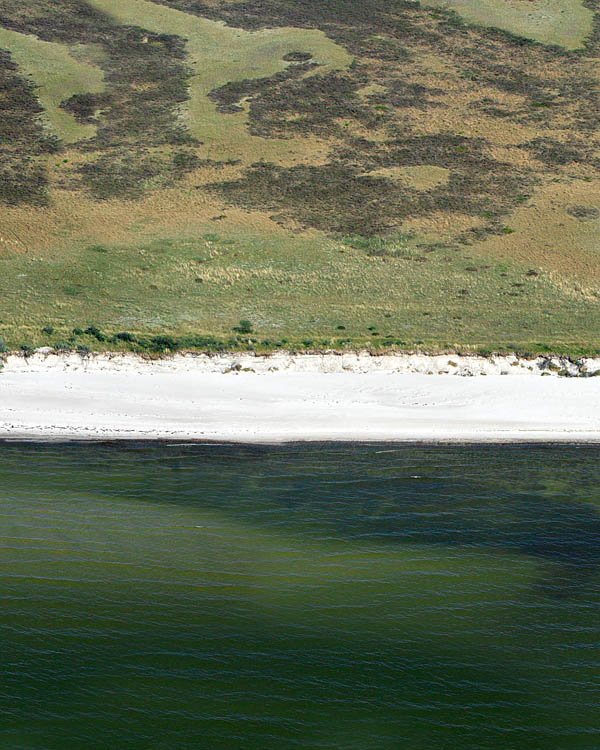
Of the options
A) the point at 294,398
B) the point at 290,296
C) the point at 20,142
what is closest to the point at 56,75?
the point at 20,142

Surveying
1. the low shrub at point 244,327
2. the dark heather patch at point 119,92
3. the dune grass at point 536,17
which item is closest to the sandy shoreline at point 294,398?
the low shrub at point 244,327

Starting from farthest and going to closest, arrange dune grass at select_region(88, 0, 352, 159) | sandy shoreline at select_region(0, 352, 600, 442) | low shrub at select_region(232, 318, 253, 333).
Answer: dune grass at select_region(88, 0, 352, 159) < low shrub at select_region(232, 318, 253, 333) < sandy shoreline at select_region(0, 352, 600, 442)

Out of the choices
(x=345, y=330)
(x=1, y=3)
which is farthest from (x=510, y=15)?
(x=345, y=330)

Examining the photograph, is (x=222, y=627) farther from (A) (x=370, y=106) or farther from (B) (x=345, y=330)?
(A) (x=370, y=106)

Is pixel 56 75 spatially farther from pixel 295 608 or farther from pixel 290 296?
pixel 295 608

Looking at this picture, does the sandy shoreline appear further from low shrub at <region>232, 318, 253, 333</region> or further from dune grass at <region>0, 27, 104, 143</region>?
dune grass at <region>0, 27, 104, 143</region>

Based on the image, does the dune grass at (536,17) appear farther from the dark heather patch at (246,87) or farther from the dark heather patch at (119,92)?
the dark heather patch at (119,92)

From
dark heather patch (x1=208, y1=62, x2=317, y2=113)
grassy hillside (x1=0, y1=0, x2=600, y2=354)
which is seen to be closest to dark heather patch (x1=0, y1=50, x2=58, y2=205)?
grassy hillside (x1=0, y1=0, x2=600, y2=354)
